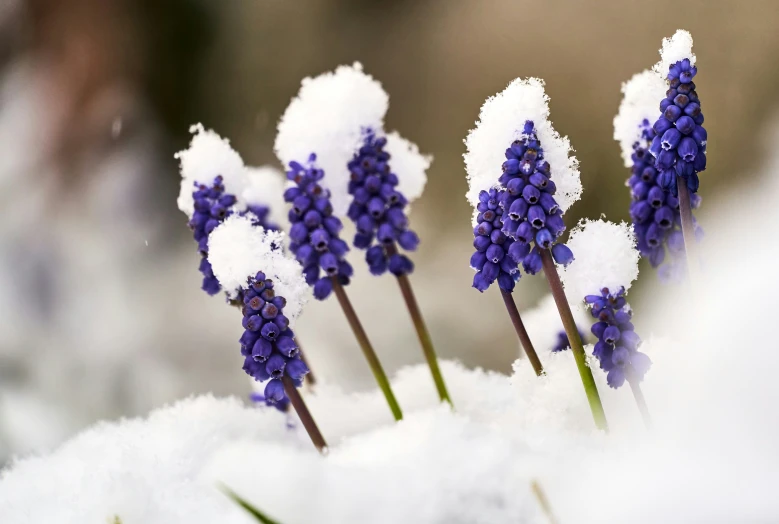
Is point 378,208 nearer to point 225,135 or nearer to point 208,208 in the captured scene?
point 208,208

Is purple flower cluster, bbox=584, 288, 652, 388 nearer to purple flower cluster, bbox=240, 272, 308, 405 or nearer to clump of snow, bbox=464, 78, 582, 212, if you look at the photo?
clump of snow, bbox=464, 78, 582, 212

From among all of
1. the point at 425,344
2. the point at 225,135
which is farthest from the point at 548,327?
the point at 225,135

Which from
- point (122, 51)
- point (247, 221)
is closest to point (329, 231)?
point (247, 221)

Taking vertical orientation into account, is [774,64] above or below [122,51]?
below

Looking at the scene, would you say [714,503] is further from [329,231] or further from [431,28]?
[431,28]

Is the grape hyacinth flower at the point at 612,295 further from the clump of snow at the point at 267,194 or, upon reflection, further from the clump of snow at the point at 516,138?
the clump of snow at the point at 267,194

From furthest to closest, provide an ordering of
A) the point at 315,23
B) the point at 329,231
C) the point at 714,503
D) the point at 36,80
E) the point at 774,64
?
the point at 315,23 → the point at 36,80 → the point at 774,64 → the point at 329,231 → the point at 714,503

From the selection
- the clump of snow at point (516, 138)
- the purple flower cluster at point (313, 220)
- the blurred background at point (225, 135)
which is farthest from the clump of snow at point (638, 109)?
the blurred background at point (225, 135)
